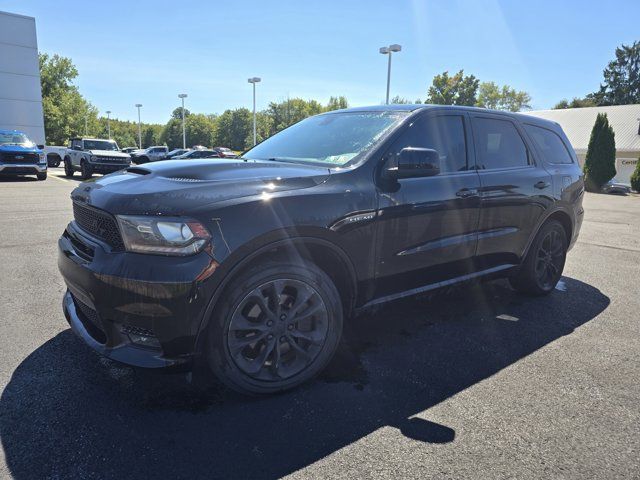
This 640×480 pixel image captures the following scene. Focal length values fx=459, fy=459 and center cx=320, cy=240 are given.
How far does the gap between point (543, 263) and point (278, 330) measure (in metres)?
3.31

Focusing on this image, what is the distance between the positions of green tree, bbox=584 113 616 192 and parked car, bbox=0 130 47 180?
28.4 meters

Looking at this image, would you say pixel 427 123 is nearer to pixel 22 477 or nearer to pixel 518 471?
pixel 518 471

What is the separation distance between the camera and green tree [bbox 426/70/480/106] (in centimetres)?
5088

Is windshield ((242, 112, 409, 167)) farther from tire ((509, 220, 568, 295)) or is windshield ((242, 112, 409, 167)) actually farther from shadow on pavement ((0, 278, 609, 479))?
tire ((509, 220, 568, 295))

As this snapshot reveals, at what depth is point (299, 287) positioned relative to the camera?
2.77m

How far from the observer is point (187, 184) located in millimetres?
2611

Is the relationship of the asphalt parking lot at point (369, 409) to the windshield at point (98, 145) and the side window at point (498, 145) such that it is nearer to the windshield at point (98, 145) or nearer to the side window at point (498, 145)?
the side window at point (498, 145)

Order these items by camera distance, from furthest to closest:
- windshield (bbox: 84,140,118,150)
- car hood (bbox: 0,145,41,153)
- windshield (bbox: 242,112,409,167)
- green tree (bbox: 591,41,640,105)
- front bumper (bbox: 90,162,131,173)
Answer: green tree (bbox: 591,41,640,105)
windshield (bbox: 84,140,118,150)
front bumper (bbox: 90,162,131,173)
car hood (bbox: 0,145,41,153)
windshield (bbox: 242,112,409,167)

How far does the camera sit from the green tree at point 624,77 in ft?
231

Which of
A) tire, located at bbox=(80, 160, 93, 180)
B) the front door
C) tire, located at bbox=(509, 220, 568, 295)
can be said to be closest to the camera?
the front door

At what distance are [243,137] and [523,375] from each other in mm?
96378

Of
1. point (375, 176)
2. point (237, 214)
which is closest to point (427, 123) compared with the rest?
point (375, 176)

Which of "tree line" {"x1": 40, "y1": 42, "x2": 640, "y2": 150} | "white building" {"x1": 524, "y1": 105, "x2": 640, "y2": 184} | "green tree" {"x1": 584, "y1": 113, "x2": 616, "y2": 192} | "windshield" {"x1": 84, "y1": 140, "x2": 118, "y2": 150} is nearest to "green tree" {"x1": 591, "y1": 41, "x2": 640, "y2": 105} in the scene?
"tree line" {"x1": 40, "y1": 42, "x2": 640, "y2": 150}

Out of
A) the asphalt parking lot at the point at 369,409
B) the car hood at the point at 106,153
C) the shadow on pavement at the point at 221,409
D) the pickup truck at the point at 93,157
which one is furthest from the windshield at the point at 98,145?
the shadow on pavement at the point at 221,409
